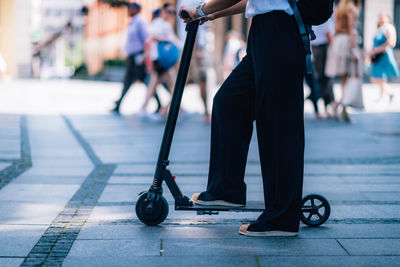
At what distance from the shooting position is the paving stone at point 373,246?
11.1 ft

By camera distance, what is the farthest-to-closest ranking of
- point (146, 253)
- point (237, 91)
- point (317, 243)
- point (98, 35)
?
1. point (98, 35)
2. point (237, 91)
3. point (317, 243)
4. point (146, 253)

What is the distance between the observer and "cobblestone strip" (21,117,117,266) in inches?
128

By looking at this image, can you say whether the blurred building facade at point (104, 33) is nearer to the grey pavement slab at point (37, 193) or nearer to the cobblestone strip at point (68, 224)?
the cobblestone strip at point (68, 224)

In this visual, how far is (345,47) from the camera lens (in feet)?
34.3

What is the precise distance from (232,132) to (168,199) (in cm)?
103

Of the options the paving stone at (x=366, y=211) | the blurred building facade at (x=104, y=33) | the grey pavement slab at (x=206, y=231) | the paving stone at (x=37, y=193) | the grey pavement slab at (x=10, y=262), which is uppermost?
the grey pavement slab at (x=10, y=262)

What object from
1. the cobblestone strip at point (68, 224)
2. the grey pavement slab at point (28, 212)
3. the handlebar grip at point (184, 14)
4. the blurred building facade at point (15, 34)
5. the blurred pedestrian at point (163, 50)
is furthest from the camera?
the blurred building facade at point (15, 34)

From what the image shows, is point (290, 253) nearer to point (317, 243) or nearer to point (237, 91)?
point (317, 243)

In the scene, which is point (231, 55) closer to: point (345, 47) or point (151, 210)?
point (345, 47)

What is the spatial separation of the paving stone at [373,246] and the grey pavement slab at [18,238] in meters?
1.52

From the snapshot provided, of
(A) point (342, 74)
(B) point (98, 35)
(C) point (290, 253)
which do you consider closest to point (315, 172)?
(C) point (290, 253)

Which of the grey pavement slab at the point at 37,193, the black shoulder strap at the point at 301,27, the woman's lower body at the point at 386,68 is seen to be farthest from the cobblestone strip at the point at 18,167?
the woman's lower body at the point at 386,68

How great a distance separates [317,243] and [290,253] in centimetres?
26

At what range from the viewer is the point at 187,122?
1089cm
